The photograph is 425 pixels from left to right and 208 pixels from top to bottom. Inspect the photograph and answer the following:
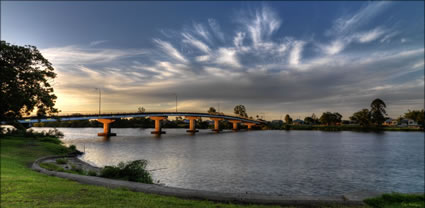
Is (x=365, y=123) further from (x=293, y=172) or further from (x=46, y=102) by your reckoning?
(x=46, y=102)

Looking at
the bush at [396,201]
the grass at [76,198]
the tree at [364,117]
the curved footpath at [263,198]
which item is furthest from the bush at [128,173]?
the tree at [364,117]

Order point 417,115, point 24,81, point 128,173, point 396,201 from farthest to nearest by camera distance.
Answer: point 417,115
point 24,81
point 128,173
point 396,201

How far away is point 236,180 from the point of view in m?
25.3

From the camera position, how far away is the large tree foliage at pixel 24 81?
1417 inches

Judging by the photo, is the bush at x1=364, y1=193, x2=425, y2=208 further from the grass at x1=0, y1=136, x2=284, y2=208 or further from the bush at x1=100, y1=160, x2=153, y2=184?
the bush at x1=100, y1=160, x2=153, y2=184

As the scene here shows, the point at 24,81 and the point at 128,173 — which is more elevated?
the point at 24,81

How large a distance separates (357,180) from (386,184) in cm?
254

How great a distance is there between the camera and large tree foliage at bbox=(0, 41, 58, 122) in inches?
1417

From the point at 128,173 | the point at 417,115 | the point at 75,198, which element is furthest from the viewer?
the point at 417,115

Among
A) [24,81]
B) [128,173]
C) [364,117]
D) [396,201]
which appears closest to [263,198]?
[396,201]

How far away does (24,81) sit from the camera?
124 feet

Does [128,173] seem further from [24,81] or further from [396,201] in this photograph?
[24,81]

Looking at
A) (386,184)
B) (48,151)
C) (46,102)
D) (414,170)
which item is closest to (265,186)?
(386,184)

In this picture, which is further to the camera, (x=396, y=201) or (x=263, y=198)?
(x=396, y=201)
